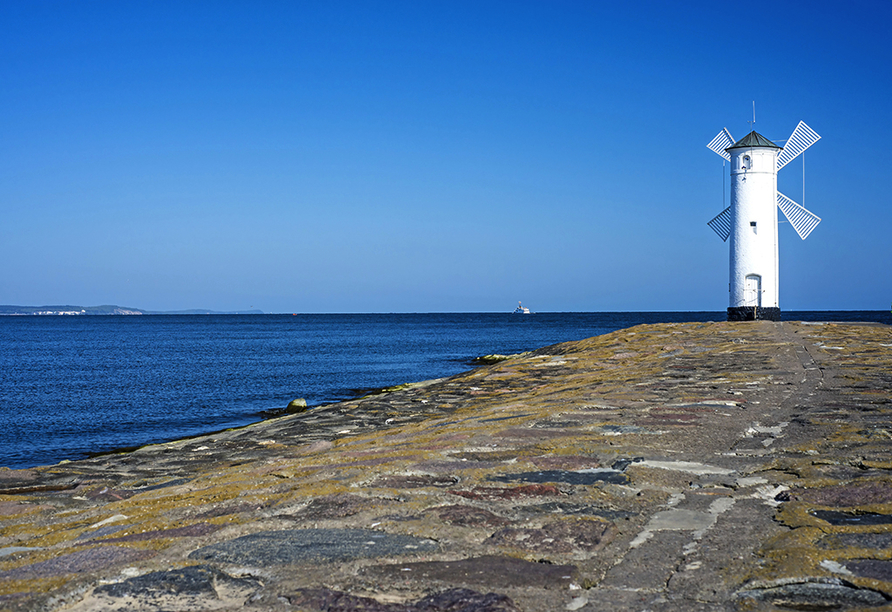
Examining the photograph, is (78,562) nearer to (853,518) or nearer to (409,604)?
(409,604)

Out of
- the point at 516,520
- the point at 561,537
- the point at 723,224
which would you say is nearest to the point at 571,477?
the point at 516,520

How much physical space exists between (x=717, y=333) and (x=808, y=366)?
6131 mm

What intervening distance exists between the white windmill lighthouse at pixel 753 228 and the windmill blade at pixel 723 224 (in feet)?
0.56

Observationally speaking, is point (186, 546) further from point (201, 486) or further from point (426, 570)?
point (201, 486)

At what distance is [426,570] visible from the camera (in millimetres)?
2543

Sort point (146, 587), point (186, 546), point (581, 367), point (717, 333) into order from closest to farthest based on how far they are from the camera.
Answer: point (146, 587) → point (186, 546) → point (581, 367) → point (717, 333)

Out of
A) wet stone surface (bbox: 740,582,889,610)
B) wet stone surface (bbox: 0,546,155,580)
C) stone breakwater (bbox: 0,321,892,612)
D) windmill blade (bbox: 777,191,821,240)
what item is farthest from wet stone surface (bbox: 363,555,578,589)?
windmill blade (bbox: 777,191,821,240)

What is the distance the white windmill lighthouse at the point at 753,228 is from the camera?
24.2 m

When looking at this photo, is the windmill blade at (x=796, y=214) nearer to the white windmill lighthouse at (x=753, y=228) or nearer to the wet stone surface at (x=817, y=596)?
the white windmill lighthouse at (x=753, y=228)

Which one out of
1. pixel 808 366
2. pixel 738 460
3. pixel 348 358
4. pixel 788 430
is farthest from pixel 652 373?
pixel 348 358

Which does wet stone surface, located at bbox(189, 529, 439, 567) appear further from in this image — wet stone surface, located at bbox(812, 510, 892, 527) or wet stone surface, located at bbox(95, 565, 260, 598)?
wet stone surface, located at bbox(812, 510, 892, 527)

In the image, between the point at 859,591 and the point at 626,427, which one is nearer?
the point at 859,591

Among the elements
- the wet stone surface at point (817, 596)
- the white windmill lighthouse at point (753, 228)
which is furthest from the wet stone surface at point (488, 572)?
the white windmill lighthouse at point (753, 228)

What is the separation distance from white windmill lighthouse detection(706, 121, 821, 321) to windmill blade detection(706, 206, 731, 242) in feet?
0.56
